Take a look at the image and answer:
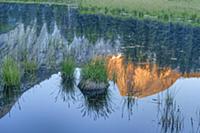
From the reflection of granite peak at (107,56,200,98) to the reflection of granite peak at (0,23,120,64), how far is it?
1.43 m

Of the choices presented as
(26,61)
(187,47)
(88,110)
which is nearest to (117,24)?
(187,47)

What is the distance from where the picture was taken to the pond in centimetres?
Answer: 1188

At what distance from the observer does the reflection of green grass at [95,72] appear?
14.1 meters

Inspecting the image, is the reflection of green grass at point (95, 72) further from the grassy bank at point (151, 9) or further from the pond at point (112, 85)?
the grassy bank at point (151, 9)

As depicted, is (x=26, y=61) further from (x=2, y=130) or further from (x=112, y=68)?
(x=2, y=130)

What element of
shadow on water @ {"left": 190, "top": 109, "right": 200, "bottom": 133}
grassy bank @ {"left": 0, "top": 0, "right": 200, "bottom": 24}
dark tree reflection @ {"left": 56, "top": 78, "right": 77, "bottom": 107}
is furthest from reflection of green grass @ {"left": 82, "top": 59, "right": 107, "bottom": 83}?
grassy bank @ {"left": 0, "top": 0, "right": 200, "bottom": 24}

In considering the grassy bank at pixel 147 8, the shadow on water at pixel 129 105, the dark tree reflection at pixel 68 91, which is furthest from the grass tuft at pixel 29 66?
the grassy bank at pixel 147 8

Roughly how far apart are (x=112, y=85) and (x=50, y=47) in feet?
17.0

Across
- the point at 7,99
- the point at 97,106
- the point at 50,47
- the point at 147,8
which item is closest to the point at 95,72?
the point at 97,106

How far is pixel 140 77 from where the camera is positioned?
15977mm

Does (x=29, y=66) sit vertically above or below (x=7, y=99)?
above

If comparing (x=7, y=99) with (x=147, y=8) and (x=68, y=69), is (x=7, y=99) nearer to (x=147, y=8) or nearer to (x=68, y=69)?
(x=68, y=69)

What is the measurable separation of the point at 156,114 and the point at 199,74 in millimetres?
6207

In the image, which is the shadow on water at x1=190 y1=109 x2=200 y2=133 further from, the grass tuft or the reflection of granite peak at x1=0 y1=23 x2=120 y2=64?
the reflection of granite peak at x1=0 y1=23 x2=120 y2=64
